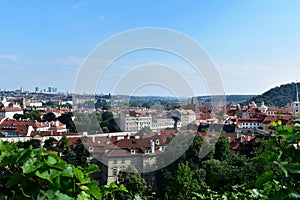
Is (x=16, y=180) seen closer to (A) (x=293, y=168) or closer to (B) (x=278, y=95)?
(A) (x=293, y=168)

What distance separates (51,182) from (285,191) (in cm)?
47

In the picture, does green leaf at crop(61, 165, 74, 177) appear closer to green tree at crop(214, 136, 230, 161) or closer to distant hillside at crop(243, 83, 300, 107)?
green tree at crop(214, 136, 230, 161)

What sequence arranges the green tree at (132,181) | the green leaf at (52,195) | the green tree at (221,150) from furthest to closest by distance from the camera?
the green tree at (221,150) → the green tree at (132,181) → the green leaf at (52,195)

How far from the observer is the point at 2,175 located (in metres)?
0.66

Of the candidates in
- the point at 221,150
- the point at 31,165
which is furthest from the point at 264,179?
the point at 221,150

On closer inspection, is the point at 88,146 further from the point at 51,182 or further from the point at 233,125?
the point at 233,125

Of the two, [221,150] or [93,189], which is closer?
Result: [93,189]

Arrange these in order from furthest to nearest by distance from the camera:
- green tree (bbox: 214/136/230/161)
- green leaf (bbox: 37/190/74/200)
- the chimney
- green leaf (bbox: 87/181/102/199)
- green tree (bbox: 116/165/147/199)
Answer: green tree (bbox: 214/136/230/161)
the chimney
green tree (bbox: 116/165/147/199)
green leaf (bbox: 87/181/102/199)
green leaf (bbox: 37/190/74/200)

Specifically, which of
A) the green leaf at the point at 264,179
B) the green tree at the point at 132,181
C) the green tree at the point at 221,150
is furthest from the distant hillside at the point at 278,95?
the green leaf at the point at 264,179

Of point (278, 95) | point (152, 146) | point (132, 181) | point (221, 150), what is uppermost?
point (278, 95)

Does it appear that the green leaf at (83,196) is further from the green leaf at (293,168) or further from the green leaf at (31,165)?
the green leaf at (293,168)

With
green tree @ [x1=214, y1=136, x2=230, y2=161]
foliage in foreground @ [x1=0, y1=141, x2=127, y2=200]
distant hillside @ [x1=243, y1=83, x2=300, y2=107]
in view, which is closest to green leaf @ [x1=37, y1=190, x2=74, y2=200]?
foliage in foreground @ [x1=0, y1=141, x2=127, y2=200]

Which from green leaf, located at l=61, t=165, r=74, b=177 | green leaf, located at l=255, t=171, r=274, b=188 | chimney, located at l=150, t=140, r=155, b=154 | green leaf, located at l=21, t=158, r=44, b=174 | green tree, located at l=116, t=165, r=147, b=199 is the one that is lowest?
green tree, located at l=116, t=165, r=147, b=199

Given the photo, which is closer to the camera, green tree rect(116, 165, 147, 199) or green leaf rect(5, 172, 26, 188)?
green leaf rect(5, 172, 26, 188)
